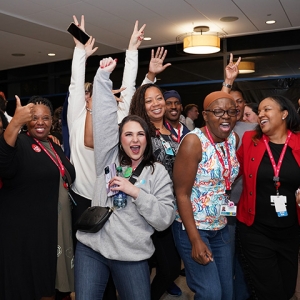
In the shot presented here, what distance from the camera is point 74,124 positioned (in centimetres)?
283

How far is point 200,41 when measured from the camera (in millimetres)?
7633

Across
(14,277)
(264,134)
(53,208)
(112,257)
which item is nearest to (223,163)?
(264,134)

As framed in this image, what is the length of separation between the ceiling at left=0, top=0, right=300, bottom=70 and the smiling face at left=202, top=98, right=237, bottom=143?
14.2 feet

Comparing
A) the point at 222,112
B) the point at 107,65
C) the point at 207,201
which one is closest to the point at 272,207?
the point at 207,201

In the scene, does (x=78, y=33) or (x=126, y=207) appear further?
(x=78, y=33)

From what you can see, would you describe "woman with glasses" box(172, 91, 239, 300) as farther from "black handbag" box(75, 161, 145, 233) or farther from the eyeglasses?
"black handbag" box(75, 161, 145, 233)

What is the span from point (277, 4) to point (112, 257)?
19.2 ft

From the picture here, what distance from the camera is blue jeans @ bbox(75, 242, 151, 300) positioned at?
1972 millimetres

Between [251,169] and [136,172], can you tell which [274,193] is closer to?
[251,169]

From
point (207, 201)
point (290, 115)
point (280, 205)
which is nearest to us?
point (207, 201)

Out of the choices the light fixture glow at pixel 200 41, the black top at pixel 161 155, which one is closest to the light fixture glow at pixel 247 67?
the light fixture glow at pixel 200 41

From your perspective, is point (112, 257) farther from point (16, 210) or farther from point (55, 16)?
point (55, 16)

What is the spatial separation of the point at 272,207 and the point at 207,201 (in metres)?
0.51

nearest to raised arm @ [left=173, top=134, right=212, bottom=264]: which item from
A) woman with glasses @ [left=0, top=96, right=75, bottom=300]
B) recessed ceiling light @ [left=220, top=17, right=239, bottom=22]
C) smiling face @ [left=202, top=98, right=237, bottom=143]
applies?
smiling face @ [left=202, top=98, right=237, bottom=143]
